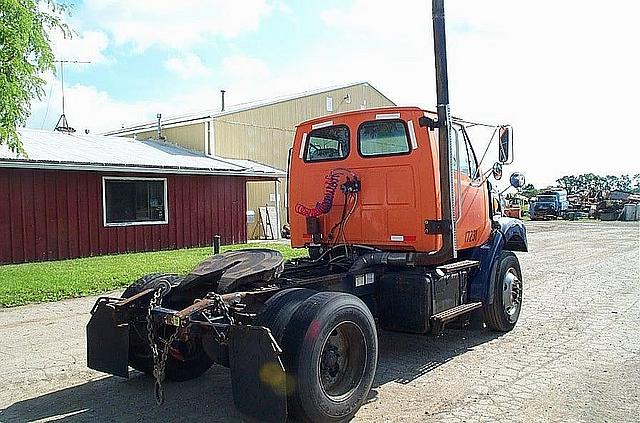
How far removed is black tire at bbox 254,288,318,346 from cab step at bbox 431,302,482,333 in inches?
75.5

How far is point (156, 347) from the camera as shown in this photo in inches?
205

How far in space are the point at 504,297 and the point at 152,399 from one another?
437 cm

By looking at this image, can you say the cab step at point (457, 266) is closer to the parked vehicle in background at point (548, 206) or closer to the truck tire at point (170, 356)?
the truck tire at point (170, 356)

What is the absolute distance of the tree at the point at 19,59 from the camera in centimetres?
1130

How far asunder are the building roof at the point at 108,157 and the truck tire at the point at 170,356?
1107 cm

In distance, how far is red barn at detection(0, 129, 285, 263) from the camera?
1612 cm

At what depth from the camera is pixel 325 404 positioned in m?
4.61

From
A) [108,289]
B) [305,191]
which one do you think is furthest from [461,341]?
[108,289]

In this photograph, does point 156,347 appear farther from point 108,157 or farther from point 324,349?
point 108,157

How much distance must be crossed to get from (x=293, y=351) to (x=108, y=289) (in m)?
8.03

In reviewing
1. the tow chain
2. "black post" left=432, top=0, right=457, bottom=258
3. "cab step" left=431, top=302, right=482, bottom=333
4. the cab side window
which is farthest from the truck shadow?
the cab side window

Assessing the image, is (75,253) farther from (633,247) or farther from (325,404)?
(633,247)

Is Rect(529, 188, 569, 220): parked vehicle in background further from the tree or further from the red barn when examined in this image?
the tree

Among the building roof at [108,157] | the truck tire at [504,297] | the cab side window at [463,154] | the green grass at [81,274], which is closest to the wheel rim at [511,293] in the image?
the truck tire at [504,297]
